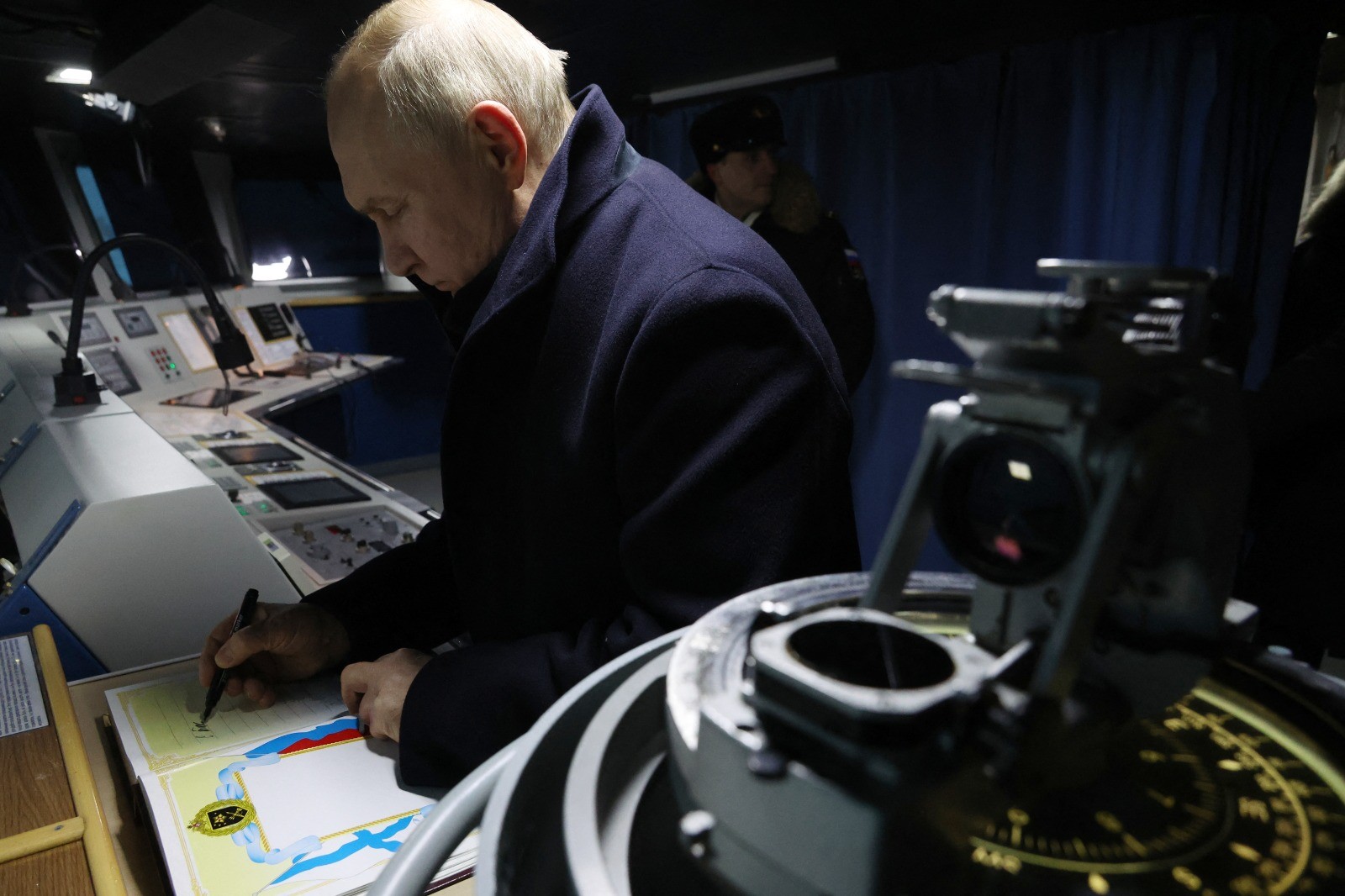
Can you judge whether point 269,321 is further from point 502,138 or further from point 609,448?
point 609,448

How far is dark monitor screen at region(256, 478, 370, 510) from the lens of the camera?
1.97m

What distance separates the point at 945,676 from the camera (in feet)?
1.07

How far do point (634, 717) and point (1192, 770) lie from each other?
0.89 ft

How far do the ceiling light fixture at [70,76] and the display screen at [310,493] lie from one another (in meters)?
2.36

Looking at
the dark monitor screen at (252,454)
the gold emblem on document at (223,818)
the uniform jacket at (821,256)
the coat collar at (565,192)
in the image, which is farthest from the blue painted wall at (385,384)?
the gold emblem on document at (223,818)

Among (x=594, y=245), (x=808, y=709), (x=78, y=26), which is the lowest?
(x=808, y=709)

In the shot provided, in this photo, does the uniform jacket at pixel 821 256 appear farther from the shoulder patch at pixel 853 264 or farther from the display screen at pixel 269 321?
the display screen at pixel 269 321

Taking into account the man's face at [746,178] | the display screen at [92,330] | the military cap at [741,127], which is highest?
the military cap at [741,127]

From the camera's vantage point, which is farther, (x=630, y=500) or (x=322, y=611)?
(x=322, y=611)

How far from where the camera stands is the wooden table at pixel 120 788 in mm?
754

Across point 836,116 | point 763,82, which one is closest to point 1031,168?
point 836,116

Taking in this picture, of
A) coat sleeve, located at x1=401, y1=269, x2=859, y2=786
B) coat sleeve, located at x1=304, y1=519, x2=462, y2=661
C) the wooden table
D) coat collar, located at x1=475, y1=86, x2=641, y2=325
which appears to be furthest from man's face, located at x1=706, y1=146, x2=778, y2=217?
the wooden table

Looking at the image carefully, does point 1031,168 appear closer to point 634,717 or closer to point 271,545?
point 271,545

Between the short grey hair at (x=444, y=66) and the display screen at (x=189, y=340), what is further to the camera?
the display screen at (x=189, y=340)
